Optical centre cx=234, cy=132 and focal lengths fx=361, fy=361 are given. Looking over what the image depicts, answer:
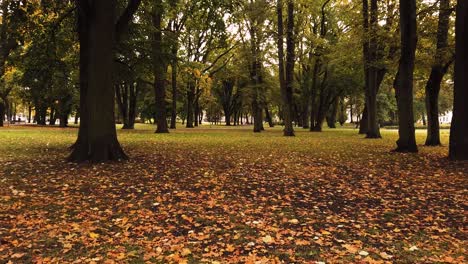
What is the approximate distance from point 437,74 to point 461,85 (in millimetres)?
6621

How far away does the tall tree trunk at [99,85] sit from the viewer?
36.4ft

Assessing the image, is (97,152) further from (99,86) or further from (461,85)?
(461,85)

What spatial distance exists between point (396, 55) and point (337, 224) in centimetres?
1799

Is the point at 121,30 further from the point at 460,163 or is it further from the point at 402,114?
the point at 460,163

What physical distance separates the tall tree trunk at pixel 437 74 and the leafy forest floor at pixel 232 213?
23.2ft

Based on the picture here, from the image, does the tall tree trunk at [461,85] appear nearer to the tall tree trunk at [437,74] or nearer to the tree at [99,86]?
the tall tree trunk at [437,74]

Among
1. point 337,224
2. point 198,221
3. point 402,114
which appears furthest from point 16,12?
point 402,114

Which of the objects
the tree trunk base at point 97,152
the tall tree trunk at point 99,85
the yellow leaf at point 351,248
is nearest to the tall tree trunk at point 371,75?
the tall tree trunk at point 99,85

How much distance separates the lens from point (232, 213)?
6.32 metres

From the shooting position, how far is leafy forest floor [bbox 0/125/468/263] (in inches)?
184

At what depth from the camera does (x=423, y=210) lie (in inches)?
255

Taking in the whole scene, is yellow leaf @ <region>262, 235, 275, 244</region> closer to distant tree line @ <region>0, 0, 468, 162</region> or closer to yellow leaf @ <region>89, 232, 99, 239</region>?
yellow leaf @ <region>89, 232, 99, 239</region>

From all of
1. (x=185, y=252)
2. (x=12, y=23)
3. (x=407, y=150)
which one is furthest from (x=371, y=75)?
(x=185, y=252)

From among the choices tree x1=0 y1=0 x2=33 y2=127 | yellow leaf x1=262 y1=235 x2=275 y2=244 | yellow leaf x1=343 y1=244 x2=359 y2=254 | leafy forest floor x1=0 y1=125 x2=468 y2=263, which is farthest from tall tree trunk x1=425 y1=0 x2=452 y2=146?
A: tree x1=0 y1=0 x2=33 y2=127
